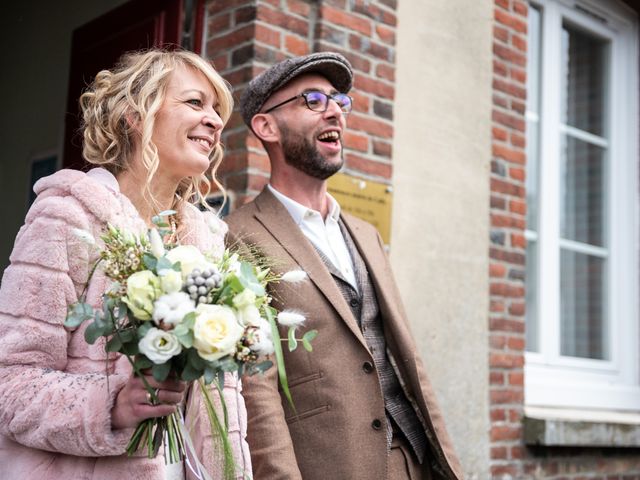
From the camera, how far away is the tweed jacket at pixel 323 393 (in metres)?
2.63

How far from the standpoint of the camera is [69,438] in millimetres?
2002

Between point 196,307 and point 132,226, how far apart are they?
0.53m

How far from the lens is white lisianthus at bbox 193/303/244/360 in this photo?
176cm

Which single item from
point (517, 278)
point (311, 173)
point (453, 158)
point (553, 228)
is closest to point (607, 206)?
point (553, 228)

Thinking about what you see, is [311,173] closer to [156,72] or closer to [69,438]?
[156,72]

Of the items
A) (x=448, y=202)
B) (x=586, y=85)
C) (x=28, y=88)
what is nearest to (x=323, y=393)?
(x=448, y=202)

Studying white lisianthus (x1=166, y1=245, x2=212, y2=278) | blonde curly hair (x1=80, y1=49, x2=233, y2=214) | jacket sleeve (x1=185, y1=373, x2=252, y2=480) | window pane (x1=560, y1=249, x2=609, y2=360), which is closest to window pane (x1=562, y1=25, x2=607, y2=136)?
window pane (x1=560, y1=249, x2=609, y2=360)

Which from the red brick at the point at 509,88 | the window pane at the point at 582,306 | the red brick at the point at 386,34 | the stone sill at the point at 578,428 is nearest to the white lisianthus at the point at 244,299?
the red brick at the point at 386,34

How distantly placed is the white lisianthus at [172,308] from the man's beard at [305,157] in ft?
4.54

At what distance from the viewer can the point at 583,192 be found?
6000 mm

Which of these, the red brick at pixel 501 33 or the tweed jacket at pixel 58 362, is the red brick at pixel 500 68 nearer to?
the red brick at pixel 501 33

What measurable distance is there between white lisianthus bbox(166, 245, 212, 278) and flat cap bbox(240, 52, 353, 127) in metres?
1.42

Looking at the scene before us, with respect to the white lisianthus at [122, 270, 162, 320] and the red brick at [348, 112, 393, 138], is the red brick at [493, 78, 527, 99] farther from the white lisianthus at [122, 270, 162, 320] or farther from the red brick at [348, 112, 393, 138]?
the white lisianthus at [122, 270, 162, 320]

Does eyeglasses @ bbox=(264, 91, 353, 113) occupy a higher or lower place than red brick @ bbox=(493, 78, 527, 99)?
lower
